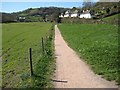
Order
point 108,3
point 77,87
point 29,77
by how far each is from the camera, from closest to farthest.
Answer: point 77,87 < point 29,77 < point 108,3

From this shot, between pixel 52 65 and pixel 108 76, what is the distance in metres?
3.91

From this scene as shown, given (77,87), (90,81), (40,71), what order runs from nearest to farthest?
(77,87) < (90,81) < (40,71)

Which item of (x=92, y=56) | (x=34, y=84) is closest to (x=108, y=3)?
(x=92, y=56)

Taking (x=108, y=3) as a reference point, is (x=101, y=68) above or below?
below

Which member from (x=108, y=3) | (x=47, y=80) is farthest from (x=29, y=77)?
(x=108, y=3)

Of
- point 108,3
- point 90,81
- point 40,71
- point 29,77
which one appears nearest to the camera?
point 90,81

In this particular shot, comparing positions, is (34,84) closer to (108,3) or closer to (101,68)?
(101,68)

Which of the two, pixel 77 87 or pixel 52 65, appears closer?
pixel 77 87

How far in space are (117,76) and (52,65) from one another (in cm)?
422

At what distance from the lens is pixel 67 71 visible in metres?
13.1

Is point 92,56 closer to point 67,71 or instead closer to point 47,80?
point 67,71

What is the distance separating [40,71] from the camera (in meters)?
13.0

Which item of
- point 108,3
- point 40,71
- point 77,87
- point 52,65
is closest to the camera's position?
point 77,87

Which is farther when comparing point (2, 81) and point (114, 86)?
point (2, 81)
